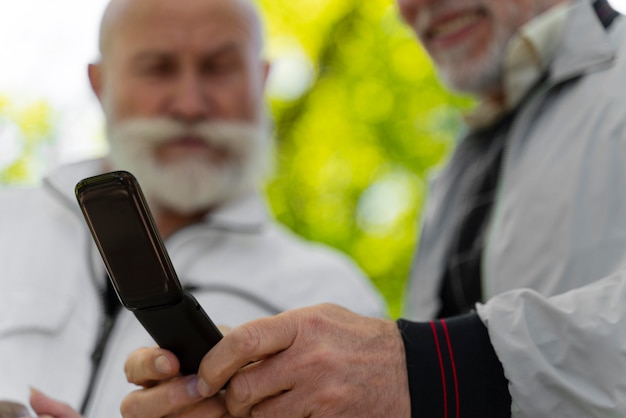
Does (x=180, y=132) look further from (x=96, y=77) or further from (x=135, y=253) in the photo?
(x=135, y=253)

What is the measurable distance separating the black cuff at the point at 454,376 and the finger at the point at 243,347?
0.16m

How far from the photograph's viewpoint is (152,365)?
83 centimetres

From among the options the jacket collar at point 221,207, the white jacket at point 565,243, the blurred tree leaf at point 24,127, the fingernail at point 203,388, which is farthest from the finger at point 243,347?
the blurred tree leaf at point 24,127

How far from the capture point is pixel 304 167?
6871 mm

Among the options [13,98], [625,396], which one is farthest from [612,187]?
[13,98]

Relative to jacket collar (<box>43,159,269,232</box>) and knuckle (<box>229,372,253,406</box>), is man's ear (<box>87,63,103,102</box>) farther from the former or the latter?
knuckle (<box>229,372,253,406</box>)

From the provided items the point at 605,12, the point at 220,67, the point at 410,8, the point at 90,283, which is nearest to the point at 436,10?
the point at 410,8

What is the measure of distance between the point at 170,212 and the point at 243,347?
29.7 inches

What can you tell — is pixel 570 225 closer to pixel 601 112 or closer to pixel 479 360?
pixel 601 112

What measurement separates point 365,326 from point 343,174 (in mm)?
6211

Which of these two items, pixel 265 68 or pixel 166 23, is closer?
pixel 166 23

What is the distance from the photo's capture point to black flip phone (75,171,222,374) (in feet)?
2.33

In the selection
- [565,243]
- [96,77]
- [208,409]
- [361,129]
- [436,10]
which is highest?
[96,77]

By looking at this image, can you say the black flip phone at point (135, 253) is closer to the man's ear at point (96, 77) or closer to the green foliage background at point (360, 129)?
the man's ear at point (96, 77)
